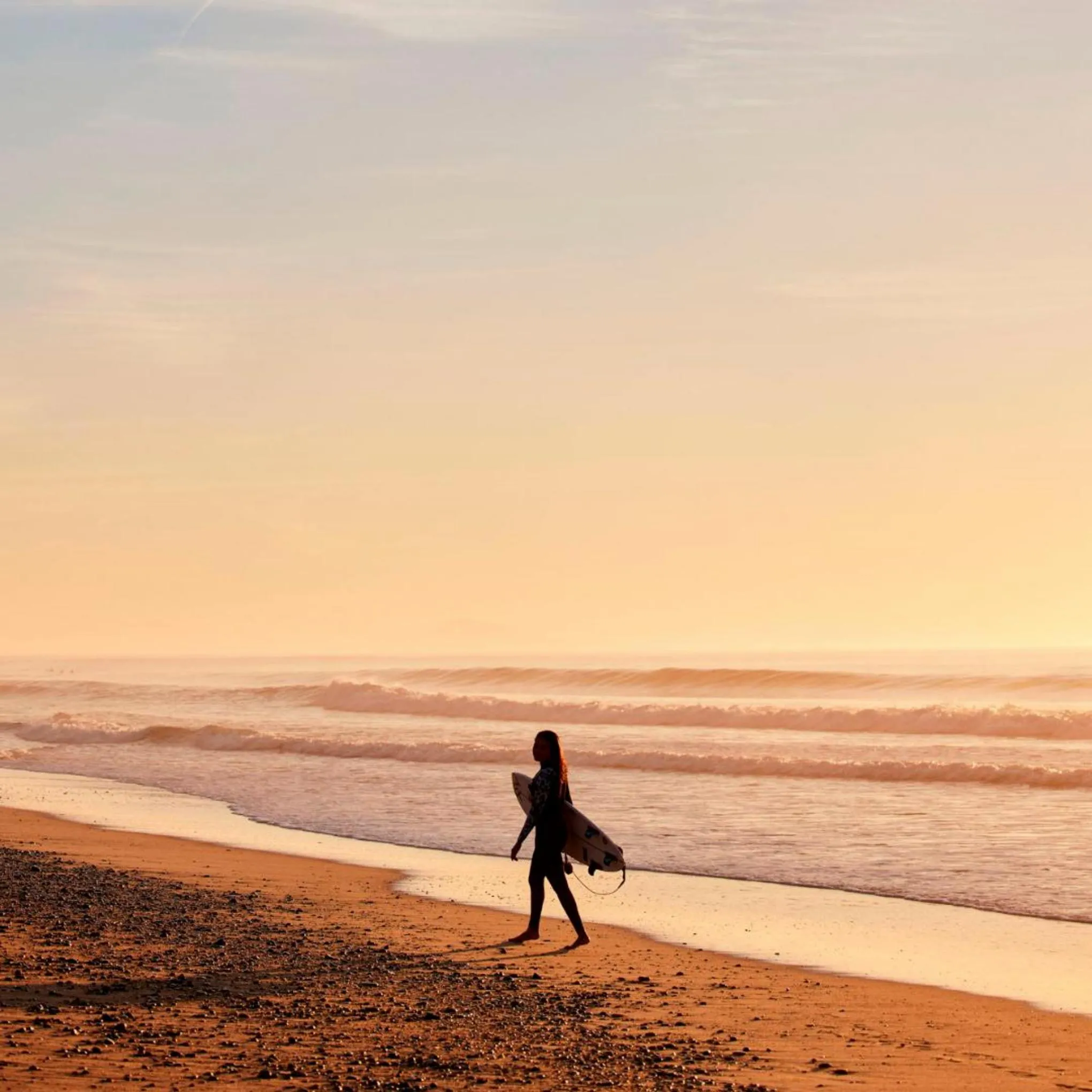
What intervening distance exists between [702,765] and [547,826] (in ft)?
56.2

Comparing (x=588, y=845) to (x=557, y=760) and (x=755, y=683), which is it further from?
(x=755, y=683)

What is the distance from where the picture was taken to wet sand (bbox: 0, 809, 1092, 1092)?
7727 mm

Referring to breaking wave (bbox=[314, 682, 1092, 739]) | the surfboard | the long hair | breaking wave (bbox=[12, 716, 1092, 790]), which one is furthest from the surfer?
breaking wave (bbox=[314, 682, 1092, 739])

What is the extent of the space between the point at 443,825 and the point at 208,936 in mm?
8607

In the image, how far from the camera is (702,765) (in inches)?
1136

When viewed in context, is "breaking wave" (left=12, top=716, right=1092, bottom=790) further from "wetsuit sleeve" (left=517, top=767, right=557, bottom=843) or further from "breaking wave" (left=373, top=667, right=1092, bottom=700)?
"breaking wave" (left=373, top=667, right=1092, bottom=700)

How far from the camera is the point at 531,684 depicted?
73.8 m

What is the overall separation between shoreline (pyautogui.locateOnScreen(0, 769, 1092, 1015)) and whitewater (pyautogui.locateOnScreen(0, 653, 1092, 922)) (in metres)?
0.66

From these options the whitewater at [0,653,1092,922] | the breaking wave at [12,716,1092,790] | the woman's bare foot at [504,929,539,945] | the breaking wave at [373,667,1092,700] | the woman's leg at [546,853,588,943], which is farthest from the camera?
the breaking wave at [373,667,1092,700]

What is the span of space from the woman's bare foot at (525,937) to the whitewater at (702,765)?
13.7 feet

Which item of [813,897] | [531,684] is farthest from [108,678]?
[813,897]

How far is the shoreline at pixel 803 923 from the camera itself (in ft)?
35.7

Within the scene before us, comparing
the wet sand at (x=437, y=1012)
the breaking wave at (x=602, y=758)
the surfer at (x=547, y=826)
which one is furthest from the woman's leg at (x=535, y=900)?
the breaking wave at (x=602, y=758)

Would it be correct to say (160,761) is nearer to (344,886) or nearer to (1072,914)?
(344,886)
